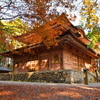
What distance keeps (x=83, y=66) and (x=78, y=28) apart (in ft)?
18.4

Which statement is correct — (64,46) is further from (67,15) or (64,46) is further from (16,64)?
(16,64)

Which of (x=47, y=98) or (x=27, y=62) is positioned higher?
(x=27, y=62)

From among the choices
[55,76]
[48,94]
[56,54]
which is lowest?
[48,94]

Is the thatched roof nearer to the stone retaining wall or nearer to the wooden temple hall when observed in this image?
the wooden temple hall

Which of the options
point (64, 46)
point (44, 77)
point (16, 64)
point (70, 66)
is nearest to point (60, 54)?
point (64, 46)

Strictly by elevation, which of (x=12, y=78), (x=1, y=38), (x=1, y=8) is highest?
(x=1, y=8)

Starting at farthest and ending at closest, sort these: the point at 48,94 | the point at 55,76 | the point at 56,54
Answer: the point at 56,54
the point at 55,76
the point at 48,94

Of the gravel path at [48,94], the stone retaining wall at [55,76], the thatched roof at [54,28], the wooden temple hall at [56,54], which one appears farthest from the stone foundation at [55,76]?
the gravel path at [48,94]

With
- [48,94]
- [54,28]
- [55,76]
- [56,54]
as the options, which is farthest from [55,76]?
[48,94]

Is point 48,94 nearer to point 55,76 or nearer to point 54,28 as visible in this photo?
point 55,76

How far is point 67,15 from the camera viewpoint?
7.36 meters

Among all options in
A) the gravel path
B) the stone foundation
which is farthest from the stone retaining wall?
the gravel path

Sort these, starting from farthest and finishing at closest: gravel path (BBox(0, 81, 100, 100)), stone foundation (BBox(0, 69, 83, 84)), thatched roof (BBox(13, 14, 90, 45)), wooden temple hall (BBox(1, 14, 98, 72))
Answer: wooden temple hall (BBox(1, 14, 98, 72)), stone foundation (BBox(0, 69, 83, 84)), thatched roof (BBox(13, 14, 90, 45)), gravel path (BBox(0, 81, 100, 100))

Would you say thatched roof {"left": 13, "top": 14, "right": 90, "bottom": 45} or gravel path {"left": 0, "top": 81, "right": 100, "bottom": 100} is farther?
thatched roof {"left": 13, "top": 14, "right": 90, "bottom": 45}
